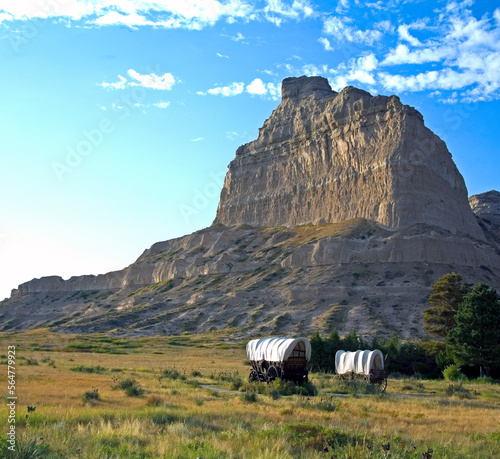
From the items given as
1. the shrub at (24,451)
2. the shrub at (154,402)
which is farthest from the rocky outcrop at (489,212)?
the shrub at (24,451)

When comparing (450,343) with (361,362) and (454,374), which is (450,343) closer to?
(454,374)

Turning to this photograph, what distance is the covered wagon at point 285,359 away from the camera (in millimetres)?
25188

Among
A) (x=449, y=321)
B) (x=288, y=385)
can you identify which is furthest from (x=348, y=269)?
(x=288, y=385)

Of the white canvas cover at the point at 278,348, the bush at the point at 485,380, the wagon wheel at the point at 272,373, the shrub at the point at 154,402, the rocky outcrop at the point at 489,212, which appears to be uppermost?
the rocky outcrop at the point at 489,212

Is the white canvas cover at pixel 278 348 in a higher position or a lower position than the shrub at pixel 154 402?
higher

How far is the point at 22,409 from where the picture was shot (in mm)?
12820

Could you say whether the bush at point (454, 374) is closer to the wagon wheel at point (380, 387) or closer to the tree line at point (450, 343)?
the tree line at point (450, 343)

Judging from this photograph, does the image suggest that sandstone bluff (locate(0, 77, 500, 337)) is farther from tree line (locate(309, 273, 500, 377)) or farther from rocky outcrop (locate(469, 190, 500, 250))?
tree line (locate(309, 273, 500, 377))

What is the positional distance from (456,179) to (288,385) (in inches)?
3785

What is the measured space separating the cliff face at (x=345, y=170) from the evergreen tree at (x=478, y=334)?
180 ft

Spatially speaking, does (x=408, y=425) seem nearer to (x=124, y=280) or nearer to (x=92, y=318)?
(x=92, y=318)

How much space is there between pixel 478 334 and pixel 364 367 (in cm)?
1141

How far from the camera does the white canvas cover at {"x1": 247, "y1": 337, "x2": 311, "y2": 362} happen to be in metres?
25.2

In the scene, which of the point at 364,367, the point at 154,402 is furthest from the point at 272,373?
the point at 154,402
